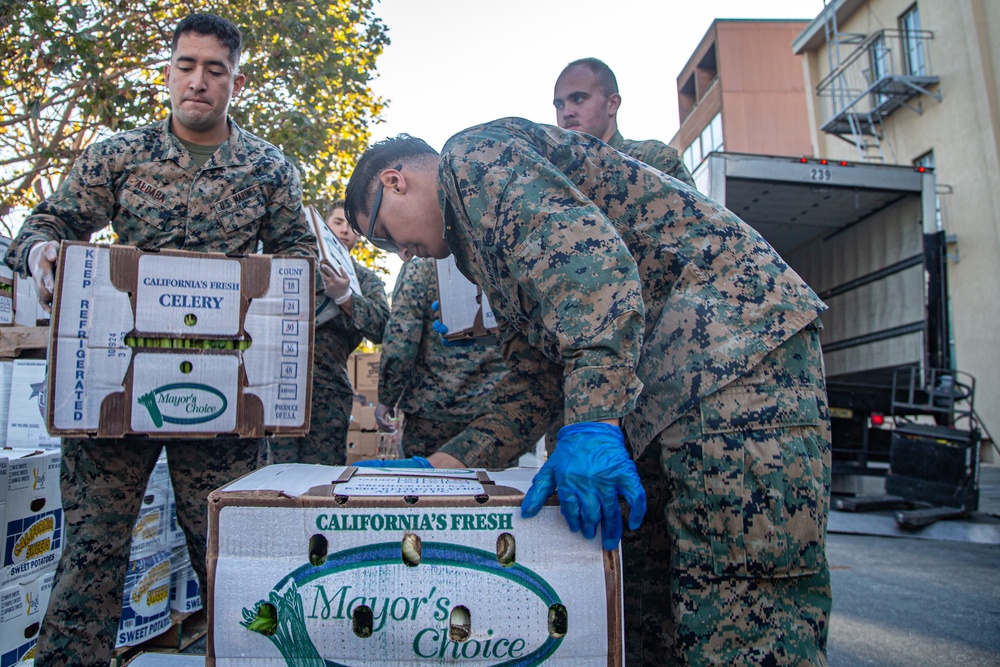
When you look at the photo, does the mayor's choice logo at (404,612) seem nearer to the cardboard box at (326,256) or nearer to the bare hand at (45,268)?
the bare hand at (45,268)

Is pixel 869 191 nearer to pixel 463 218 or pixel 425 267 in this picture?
pixel 425 267

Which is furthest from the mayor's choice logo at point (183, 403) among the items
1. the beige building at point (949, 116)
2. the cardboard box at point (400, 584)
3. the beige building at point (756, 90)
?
the beige building at point (756, 90)

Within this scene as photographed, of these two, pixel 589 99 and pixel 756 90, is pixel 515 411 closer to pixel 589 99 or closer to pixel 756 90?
pixel 589 99

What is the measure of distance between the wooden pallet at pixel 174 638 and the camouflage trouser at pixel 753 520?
219 cm

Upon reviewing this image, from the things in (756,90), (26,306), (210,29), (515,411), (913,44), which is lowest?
(515,411)

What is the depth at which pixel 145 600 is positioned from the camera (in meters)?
2.69

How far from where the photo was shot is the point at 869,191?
7.38 metres

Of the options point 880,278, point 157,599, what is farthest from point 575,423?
point 880,278

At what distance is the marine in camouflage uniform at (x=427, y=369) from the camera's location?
3.30m

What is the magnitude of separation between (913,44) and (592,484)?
1483 cm

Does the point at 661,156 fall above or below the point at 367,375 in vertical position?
above

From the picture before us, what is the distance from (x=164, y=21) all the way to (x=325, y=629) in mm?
7676

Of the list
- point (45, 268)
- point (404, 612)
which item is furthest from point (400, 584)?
point (45, 268)

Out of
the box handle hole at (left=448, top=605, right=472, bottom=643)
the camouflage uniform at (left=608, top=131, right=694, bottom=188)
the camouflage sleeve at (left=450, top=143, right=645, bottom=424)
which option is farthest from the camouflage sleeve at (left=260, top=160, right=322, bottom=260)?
the box handle hole at (left=448, top=605, right=472, bottom=643)
